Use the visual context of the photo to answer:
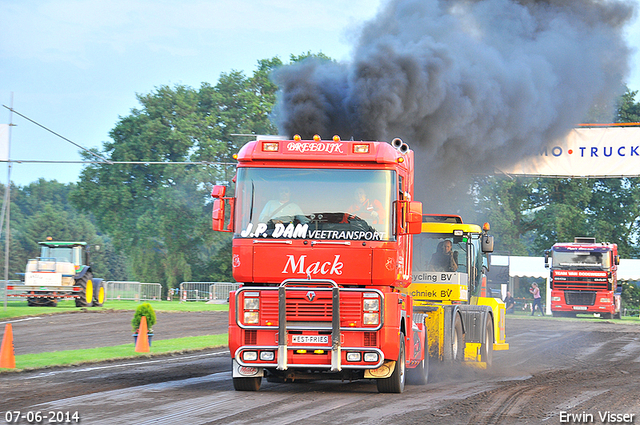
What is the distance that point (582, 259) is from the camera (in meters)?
38.4

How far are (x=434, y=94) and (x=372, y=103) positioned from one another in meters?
2.63

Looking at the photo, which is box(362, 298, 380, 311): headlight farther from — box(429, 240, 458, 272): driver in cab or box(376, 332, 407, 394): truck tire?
box(429, 240, 458, 272): driver in cab

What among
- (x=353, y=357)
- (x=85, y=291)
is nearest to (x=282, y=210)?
(x=353, y=357)

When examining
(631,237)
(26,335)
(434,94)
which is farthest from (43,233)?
(434,94)

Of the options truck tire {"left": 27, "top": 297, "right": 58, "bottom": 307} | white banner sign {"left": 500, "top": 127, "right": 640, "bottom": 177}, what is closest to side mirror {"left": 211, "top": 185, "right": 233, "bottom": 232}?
white banner sign {"left": 500, "top": 127, "right": 640, "bottom": 177}

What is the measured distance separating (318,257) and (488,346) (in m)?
6.66

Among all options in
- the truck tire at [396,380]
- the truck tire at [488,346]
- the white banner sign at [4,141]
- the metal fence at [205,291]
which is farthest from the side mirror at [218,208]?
the metal fence at [205,291]

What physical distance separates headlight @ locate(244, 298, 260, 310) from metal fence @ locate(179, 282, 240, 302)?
127ft

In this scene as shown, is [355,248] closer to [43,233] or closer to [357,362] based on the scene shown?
[357,362]

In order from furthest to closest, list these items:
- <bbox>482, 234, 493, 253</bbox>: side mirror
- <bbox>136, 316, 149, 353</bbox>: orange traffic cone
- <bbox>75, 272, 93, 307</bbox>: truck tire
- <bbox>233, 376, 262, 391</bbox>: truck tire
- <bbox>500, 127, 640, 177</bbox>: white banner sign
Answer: <bbox>75, 272, 93, 307</bbox>: truck tire
<bbox>500, 127, 640, 177</bbox>: white banner sign
<bbox>136, 316, 149, 353</bbox>: orange traffic cone
<bbox>482, 234, 493, 253</bbox>: side mirror
<bbox>233, 376, 262, 391</bbox>: truck tire

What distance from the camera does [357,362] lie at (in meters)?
9.88

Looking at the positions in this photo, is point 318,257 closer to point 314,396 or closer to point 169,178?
point 314,396

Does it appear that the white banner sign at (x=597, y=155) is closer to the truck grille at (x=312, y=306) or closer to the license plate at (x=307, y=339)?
the truck grille at (x=312, y=306)

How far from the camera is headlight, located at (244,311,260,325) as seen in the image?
9.97 meters
